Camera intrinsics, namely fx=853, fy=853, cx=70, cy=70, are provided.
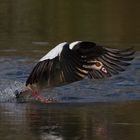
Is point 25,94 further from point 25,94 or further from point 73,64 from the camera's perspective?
point 73,64

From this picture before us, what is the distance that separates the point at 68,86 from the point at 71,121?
3.70 metres

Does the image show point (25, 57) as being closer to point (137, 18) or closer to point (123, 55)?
point (123, 55)

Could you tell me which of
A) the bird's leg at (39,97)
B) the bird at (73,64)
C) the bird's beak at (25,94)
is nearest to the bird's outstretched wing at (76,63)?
the bird at (73,64)

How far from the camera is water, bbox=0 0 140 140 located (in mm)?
9110

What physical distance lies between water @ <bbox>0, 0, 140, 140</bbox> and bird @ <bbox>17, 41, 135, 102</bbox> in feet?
1.08

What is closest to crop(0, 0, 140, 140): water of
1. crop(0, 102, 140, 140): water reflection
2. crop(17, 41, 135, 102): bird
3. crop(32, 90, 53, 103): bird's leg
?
crop(0, 102, 140, 140): water reflection

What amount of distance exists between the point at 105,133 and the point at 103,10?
18.0 m

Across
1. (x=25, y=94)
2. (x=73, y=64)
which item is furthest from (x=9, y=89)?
(x=73, y=64)

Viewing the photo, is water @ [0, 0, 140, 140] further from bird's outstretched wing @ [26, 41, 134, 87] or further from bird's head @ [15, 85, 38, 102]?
bird's outstretched wing @ [26, 41, 134, 87]

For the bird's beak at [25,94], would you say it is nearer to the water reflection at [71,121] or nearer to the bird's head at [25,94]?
the bird's head at [25,94]

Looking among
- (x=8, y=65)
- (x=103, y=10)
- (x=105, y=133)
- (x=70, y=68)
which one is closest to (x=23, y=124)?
(x=105, y=133)

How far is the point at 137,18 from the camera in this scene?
81.2 ft

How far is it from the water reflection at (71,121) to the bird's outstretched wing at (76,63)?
1.27ft

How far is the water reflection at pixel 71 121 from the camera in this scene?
344 inches
